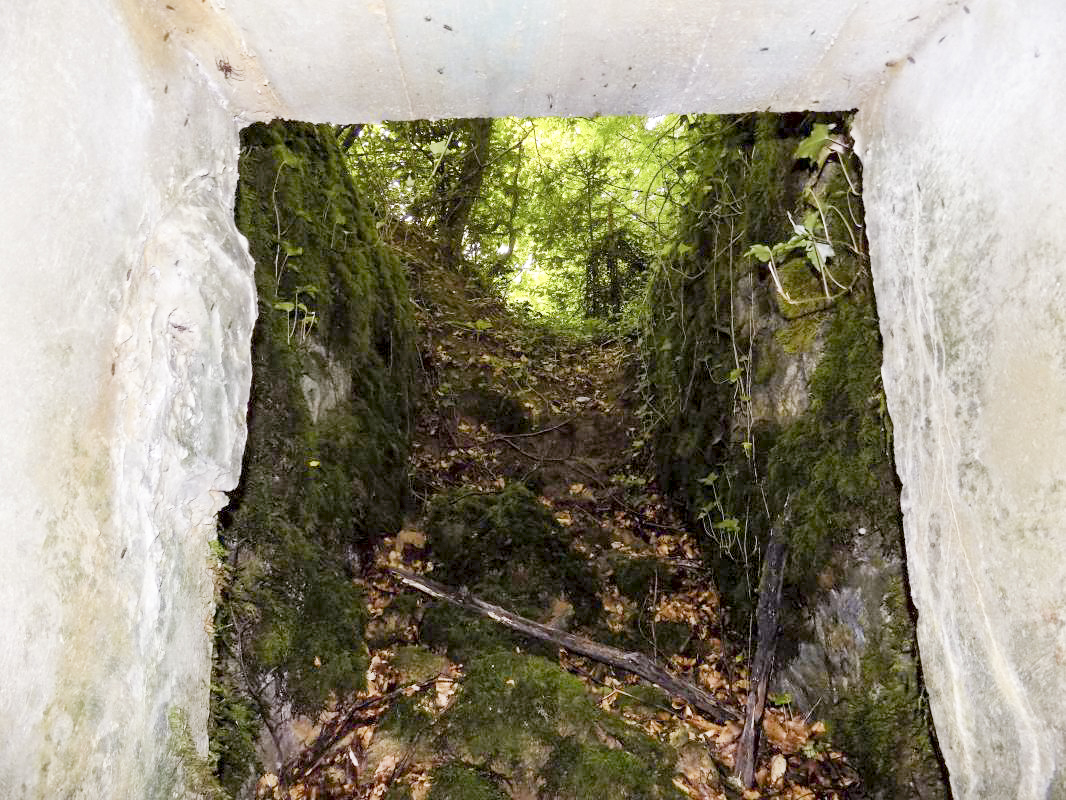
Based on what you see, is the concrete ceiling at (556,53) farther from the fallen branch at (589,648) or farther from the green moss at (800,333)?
the fallen branch at (589,648)

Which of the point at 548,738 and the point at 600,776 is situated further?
the point at 548,738

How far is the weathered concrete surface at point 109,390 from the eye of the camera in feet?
3.74

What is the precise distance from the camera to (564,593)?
4.70m

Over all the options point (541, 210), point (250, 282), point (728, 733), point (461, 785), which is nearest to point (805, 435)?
point (728, 733)

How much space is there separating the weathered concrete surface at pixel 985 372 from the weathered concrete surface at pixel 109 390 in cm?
205

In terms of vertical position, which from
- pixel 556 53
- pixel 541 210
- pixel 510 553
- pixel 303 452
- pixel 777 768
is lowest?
pixel 777 768

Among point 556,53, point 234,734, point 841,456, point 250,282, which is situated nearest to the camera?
point 556,53

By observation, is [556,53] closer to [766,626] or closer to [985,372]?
[985,372]

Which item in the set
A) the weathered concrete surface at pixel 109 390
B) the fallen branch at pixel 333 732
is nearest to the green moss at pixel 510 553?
the fallen branch at pixel 333 732

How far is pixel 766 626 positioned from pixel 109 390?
371 centimetres

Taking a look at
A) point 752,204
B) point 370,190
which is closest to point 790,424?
point 752,204

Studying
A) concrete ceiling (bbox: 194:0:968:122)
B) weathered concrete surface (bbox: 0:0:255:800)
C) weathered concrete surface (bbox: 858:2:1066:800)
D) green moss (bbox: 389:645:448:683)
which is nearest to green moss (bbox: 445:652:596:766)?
green moss (bbox: 389:645:448:683)

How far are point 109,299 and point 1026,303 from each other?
83.0 inches

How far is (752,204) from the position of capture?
4723mm
